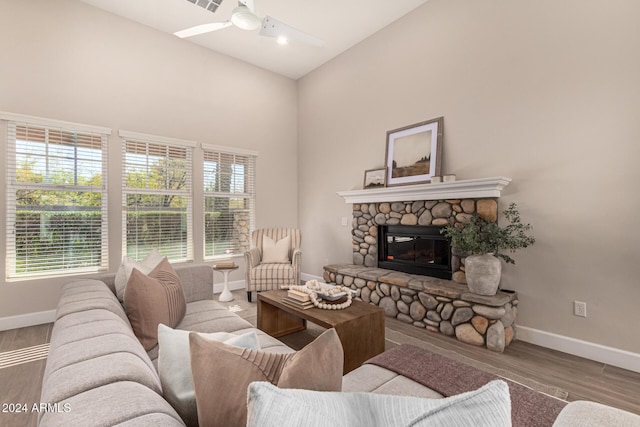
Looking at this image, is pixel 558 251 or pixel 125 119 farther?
pixel 125 119

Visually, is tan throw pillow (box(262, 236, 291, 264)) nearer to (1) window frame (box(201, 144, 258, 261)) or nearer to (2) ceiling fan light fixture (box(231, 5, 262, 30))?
(1) window frame (box(201, 144, 258, 261))

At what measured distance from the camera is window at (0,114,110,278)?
3.20 meters

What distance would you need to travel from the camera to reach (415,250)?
146 inches

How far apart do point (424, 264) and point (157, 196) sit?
365cm

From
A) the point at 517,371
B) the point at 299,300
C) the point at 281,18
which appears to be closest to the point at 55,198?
the point at 299,300

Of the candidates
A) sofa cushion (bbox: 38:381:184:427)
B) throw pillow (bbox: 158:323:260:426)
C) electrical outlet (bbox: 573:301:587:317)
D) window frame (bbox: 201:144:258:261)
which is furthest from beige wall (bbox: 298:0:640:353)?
sofa cushion (bbox: 38:381:184:427)

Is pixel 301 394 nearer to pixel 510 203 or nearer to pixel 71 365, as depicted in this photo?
pixel 71 365

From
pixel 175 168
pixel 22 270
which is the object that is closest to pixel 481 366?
pixel 175 168

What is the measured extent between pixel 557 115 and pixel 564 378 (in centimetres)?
218

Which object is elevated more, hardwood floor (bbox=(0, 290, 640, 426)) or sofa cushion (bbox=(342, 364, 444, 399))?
sofa cushion (bbox=(342, 364, 444, 399))

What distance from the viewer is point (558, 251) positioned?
266 centimetres

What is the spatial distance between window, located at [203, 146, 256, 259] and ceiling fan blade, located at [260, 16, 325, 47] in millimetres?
2125

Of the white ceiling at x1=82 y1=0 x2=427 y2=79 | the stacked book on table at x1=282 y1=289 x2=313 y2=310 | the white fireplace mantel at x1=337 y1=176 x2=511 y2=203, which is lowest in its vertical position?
the stacked book on table at x1=282 y1=289 x2=313 y2=310

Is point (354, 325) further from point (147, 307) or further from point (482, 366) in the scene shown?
point (147, 307)
